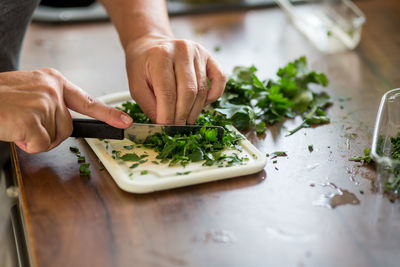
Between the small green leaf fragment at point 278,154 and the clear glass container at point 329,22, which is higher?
the clear glass container at point 329,22

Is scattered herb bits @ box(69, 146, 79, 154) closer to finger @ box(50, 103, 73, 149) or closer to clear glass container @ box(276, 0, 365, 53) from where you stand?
finger @ box(50, 103, 73, 149)

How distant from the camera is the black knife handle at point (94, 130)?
100cm

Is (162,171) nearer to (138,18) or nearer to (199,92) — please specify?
(199,92)

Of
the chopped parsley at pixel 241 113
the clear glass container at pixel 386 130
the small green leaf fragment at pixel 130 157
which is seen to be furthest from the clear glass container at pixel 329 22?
the small green leaf fragment at pixel 130 157

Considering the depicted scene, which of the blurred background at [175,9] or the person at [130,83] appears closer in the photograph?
the person at [130,83]

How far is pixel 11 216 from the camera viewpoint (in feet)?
3.87

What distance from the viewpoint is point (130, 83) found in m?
1.11

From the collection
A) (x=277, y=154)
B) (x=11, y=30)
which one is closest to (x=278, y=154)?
(x=277, y=154)

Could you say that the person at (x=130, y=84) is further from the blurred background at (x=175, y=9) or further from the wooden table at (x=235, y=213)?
the blurred background at (x=175, y=9)

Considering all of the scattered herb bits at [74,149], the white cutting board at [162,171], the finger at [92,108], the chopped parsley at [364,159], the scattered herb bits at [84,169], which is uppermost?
the finger at [92,108]

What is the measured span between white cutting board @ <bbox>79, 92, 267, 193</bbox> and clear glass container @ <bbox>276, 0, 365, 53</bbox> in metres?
0.81

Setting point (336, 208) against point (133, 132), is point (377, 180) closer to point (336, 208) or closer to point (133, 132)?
point (336, 208)

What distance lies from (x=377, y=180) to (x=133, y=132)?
20.9 inches

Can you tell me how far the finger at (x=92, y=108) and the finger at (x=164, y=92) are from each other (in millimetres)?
88
